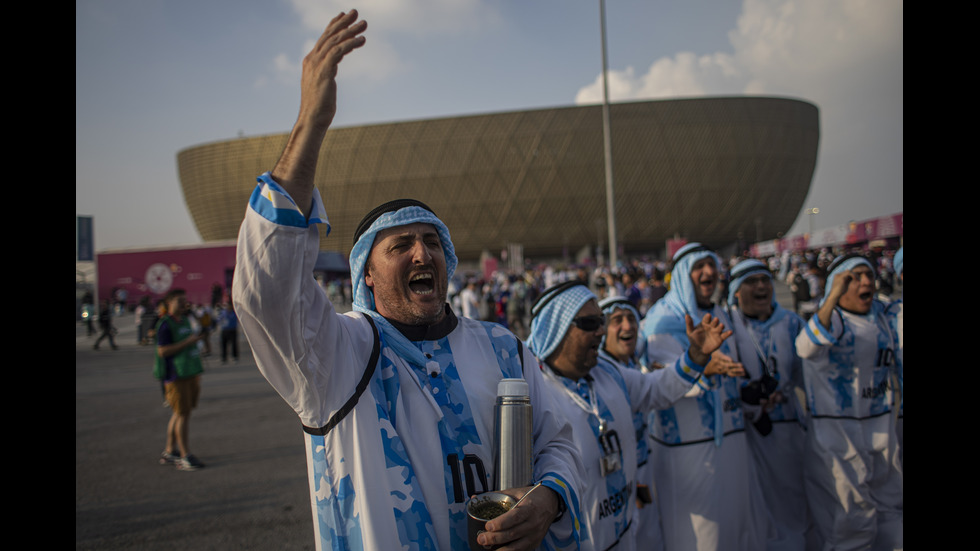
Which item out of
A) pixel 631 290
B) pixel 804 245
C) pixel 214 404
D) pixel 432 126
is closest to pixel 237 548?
pixel 214 404

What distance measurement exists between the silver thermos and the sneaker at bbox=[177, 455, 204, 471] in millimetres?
5304

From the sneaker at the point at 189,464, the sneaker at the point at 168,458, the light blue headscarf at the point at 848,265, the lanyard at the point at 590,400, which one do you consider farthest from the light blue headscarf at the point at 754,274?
the sneaker at the point at 168,458

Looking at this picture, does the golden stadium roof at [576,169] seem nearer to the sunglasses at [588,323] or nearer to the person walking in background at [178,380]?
the person walking in background at [178,380]

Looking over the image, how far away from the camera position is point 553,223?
57.9 metres

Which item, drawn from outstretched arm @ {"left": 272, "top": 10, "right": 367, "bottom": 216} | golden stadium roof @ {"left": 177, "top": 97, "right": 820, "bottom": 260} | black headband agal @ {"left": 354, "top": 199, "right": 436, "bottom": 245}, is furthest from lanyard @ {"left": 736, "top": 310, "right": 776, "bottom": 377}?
golden stadium roof @ {"left": 177, "top": 97, "right": 820, "bottom": 260}

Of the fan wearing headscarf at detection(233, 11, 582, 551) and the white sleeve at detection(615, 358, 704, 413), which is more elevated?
the fan wearing headscarf at detection(233, 11, 582, 551)

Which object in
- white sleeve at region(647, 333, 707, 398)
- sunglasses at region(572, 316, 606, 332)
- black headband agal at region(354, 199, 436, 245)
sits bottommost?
white sleeve at region(647, 333, 707, 398)

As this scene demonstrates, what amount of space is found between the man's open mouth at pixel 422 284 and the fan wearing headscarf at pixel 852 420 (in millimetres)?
3147

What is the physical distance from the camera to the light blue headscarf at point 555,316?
2746mm

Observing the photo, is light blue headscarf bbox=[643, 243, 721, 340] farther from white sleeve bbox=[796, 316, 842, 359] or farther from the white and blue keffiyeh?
white sleeve bbox=[796, 316, 842, 359]

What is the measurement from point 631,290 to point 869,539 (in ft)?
28.7

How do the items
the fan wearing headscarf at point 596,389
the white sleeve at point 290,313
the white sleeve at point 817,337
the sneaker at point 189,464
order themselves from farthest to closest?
1. the sneaker at point 189,464
2. the white sleeve at point 817,337
3. the fan wearing headscarf at point 596,389
4. the white sleeve at point 290,313

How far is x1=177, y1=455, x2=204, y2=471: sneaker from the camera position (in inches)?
220
